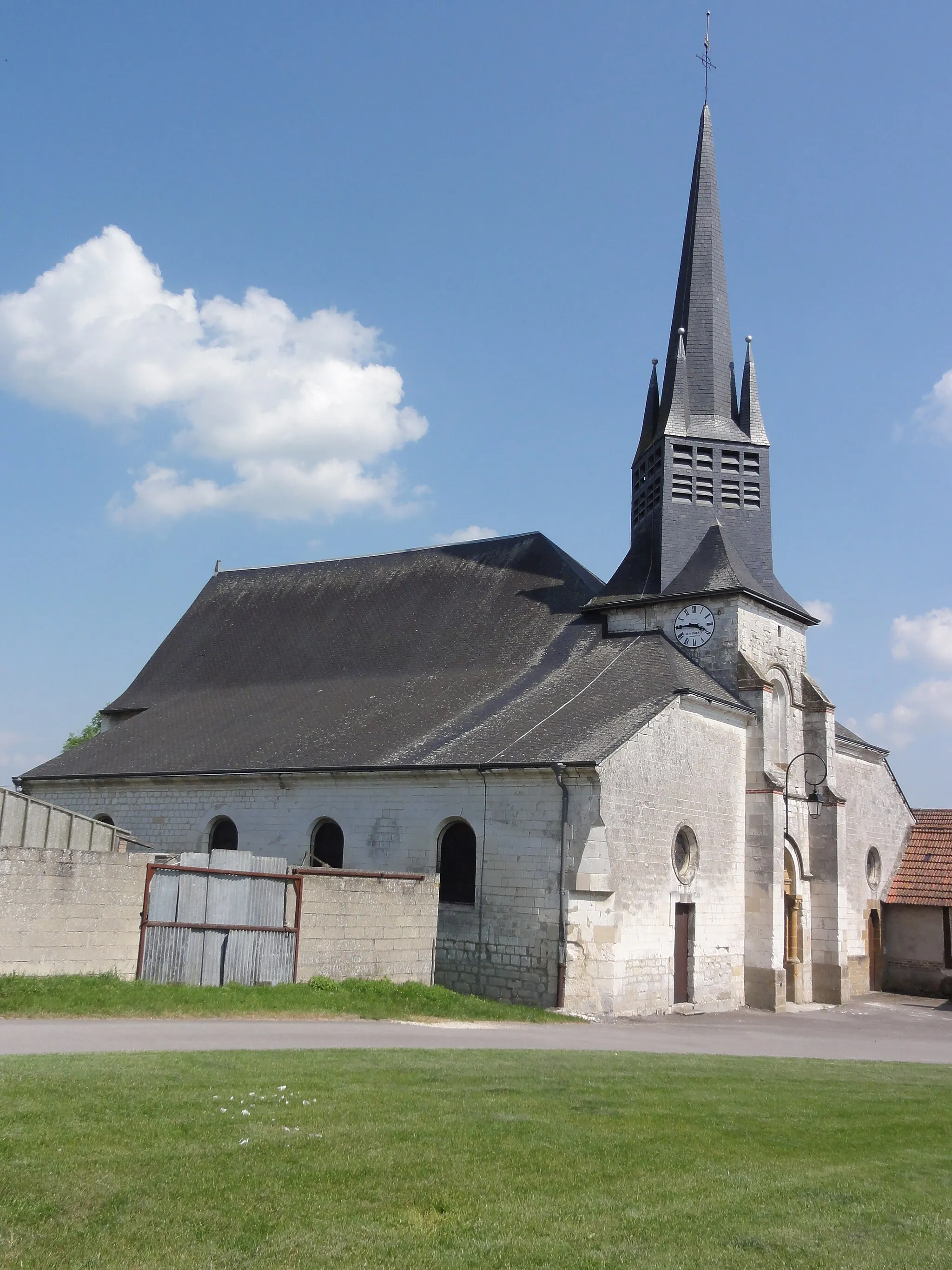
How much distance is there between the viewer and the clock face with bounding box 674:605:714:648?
23062 mm

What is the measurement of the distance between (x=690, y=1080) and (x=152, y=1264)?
20.2 ft

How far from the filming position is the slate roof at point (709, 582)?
75.3ft

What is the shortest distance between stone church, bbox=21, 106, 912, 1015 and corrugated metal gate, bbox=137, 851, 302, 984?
4292 mm

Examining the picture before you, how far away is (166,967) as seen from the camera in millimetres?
14523

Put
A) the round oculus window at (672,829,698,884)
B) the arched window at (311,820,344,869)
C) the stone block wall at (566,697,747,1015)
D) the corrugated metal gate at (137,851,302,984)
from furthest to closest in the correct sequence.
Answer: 1. the arched window at (311,820,344,869)
2. the round oculus window at (672,829,698,884)
3. the stone block wall at (566,697,747,1015)
4. the corrugated metal gate at (137,851,302,984)

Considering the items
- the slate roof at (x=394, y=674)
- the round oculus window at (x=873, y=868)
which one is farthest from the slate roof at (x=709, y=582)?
the round oculus window at (x=873, y=868)

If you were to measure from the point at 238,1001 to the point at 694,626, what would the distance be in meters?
13.1

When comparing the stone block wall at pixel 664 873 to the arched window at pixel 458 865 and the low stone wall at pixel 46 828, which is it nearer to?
the arched window at pixel 458 865

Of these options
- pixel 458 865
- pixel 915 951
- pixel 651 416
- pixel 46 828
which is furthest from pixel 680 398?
pixel 46 828

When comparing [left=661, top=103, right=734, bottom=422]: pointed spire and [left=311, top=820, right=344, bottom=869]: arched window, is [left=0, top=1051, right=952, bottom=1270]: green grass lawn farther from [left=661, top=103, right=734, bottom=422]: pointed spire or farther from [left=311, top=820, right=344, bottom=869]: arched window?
[left=661, top=103, right=734, bottom=422]: pointed spire

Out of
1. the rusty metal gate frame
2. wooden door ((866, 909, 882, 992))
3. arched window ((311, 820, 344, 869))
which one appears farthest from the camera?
wooden door ((866, 909, 882, 992))

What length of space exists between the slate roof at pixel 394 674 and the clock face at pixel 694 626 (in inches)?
27.3

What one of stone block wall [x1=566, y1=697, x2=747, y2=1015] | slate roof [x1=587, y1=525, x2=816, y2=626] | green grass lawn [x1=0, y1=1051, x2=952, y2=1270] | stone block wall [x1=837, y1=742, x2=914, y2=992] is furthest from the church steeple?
green grass lawn [x1=0, y1=1051, x2=952, y2=1270]

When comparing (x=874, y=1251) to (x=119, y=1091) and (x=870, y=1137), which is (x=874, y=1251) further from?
(x=119, y=1091)
